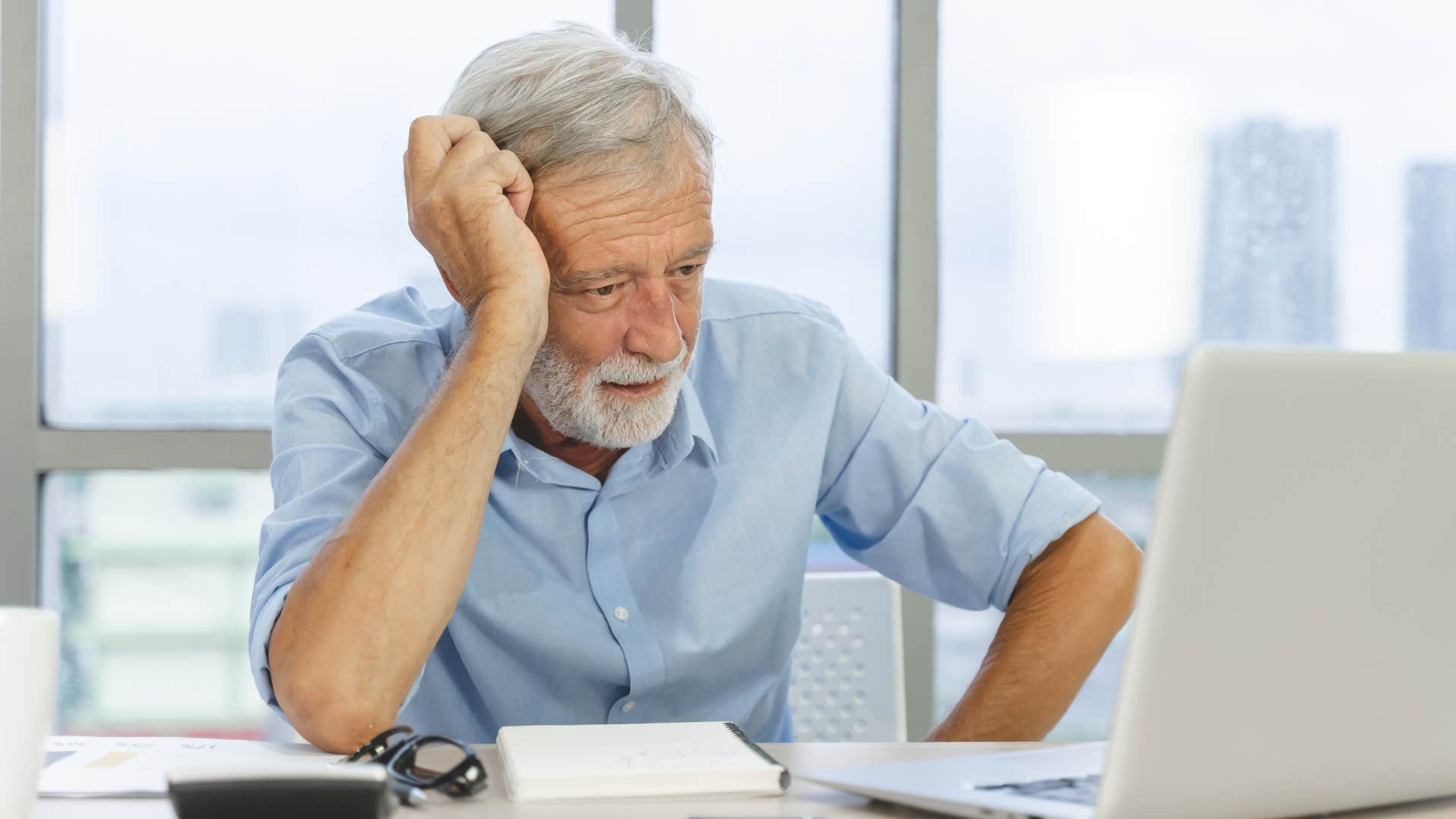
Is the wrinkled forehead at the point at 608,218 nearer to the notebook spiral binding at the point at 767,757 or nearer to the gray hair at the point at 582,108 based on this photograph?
the gray hair at the point at 582,108

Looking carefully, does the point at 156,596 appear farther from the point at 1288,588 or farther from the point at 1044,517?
the point at 1288,588

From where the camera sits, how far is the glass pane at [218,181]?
8.04ft

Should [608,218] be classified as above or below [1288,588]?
above

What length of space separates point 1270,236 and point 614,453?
1.78 m

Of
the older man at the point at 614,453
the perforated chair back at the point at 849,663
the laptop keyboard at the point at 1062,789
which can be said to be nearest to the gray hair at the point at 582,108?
the older man at the point at 614,453

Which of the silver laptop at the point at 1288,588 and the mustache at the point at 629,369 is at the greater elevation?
the mustache at the point at 629,369

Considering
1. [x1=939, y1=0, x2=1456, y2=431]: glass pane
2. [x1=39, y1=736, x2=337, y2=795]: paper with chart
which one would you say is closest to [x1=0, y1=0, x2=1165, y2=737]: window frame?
[x1=939, y1=0, x2=1456, y2=431]: glass pane

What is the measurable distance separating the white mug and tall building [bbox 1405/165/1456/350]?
2.73m

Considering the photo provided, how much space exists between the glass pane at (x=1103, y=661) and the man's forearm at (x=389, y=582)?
5.18ft

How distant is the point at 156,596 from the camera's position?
250 centimetres

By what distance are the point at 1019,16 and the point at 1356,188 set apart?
0.81m

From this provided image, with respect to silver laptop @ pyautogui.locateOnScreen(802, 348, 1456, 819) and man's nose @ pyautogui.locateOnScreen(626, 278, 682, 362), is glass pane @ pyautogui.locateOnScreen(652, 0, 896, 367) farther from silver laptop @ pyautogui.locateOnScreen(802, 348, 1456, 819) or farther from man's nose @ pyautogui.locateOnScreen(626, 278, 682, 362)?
silver laptop @ pyautogui.locateOnScreen(802, 348, 1456, 819)

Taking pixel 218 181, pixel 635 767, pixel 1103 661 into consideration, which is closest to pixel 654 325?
pixel 635 767

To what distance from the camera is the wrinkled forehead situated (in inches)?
53.1
